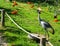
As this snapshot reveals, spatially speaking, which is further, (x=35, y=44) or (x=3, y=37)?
(x=3, y=37)

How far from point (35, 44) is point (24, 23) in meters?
3.56

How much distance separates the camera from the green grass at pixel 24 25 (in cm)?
994

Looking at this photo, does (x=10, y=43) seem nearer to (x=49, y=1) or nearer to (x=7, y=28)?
(x=7, y=28)

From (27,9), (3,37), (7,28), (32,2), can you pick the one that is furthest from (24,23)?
(32,2)

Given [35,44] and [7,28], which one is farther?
[7,28]

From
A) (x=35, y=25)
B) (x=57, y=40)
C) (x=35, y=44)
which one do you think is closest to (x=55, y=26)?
(x=35, y=25)

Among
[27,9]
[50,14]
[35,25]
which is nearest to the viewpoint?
[35,25]

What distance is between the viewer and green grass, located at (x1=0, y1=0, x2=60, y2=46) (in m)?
9.94

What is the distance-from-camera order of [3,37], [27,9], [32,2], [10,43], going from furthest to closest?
[32,2] < [27,9] < [3,37] < [10,43]

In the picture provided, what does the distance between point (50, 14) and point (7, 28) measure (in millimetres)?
4919

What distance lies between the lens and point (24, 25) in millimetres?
12438

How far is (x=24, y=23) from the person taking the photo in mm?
12945

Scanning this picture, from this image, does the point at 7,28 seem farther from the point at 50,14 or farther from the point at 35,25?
the point at 50,14

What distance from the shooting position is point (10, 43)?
9.55 metres
